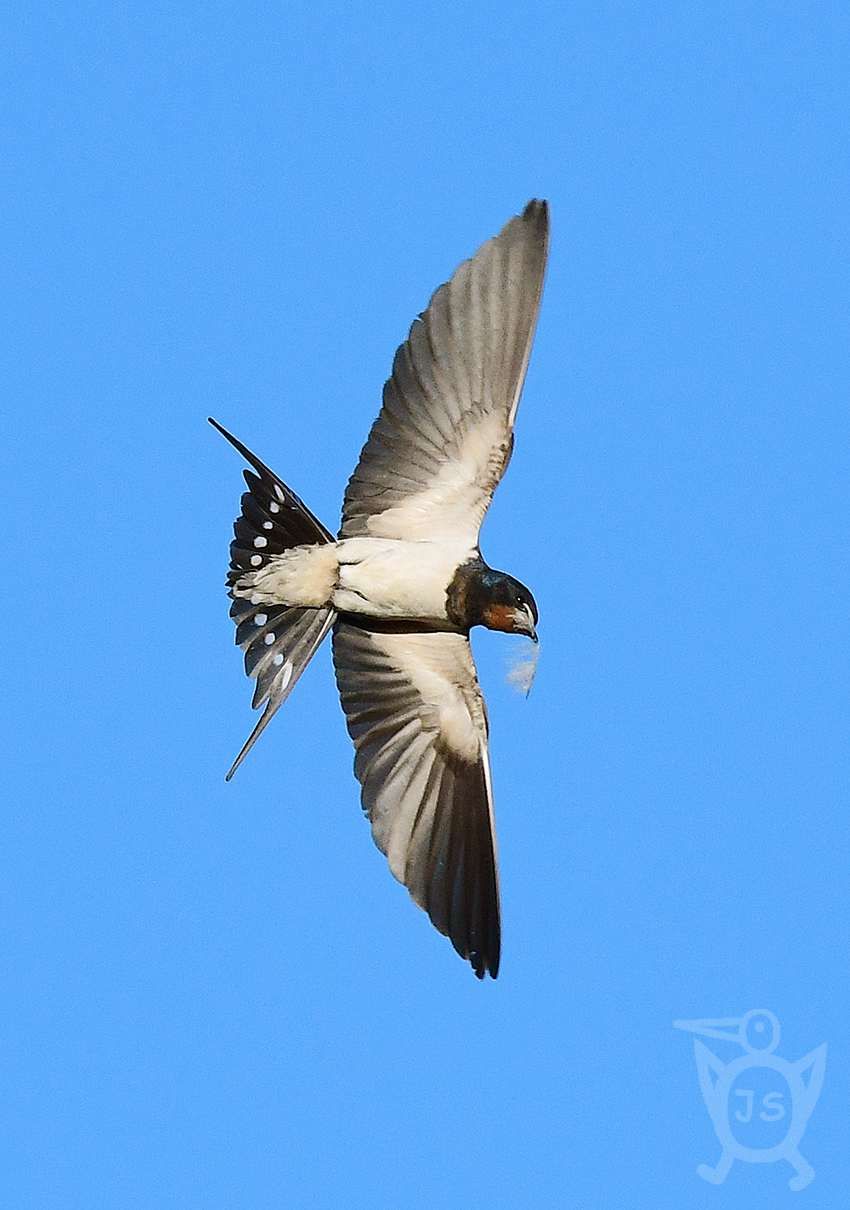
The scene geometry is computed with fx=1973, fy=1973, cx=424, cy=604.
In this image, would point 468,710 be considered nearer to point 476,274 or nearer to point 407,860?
point 407,860

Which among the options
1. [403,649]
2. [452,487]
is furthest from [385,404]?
[403,649]

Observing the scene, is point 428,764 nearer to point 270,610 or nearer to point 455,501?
point 270,610

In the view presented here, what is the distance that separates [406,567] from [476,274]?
3.10ft

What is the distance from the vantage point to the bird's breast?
628cm

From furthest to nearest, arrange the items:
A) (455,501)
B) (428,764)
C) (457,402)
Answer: (428,764) < (455,501) < (457,402)

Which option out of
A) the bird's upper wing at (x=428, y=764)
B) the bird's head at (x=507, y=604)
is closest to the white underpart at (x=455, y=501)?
the bird's head at (x=507, y=604)

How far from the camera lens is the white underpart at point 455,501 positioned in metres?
6.27

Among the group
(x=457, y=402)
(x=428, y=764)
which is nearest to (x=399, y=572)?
→ (x=457, y=402)

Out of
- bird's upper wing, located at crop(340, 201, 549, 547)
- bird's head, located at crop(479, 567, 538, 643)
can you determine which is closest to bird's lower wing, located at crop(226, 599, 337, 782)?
bird's upper wing, located at crop(340, 201, 549, 547)

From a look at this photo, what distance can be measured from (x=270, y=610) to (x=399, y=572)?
1.50 ft

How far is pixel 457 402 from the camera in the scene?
6.20 metres

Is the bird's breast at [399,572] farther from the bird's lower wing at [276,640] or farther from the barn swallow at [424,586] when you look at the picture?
the bird's lower wing at [276,640]

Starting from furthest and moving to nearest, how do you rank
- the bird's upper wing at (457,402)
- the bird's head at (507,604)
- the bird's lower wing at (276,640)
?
the bird's lower wing at (276,640) < the bird's head at (507,604) < the bird's upper wing at (457,402)

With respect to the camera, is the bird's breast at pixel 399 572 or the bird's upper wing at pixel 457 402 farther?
the bird's breast at pixel 399 572
